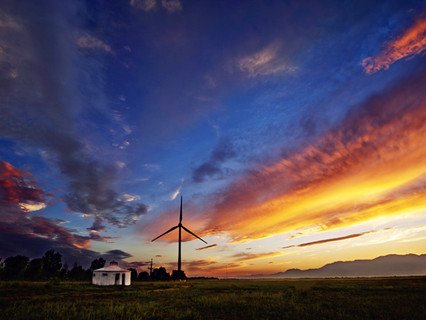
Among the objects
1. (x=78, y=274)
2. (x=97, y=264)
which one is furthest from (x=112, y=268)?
(x=97, y=264)

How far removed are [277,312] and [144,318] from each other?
10147 millimetres

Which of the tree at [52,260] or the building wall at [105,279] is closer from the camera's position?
the building wall at [105,279]

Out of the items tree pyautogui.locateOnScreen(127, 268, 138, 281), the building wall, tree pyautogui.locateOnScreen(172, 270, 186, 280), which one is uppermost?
tree pyautogui.locateOnScreen(127, 268, 138, 281)

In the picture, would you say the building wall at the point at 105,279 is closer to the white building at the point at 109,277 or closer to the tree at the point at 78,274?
the white building at the point at 109,277

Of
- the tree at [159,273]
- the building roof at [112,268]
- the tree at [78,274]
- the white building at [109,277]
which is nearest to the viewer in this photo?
the white building at [109,277]

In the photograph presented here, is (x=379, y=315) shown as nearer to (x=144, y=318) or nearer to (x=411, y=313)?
(x=411, y=313)

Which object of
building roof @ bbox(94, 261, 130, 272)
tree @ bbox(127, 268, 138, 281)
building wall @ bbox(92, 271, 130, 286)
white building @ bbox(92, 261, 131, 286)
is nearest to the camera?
building wall @ bbox(92, 271, 130, 286)

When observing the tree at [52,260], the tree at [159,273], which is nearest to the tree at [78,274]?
the tree at [52,260]

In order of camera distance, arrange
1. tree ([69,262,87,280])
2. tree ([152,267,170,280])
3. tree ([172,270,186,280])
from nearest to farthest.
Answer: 1. tree ([172,270,186,280])
2. tree ([69,262,87,280])
3. tree ([152,267,170,280])

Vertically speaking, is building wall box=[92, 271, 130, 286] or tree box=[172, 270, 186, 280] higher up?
tree box=[172, 270, 186, 280]

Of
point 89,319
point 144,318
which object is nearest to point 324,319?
point 144,318

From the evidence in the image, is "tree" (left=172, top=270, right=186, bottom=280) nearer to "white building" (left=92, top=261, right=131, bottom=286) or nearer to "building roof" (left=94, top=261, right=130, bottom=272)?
"building roof" (left=94, top=261, right=130, bottom=272)

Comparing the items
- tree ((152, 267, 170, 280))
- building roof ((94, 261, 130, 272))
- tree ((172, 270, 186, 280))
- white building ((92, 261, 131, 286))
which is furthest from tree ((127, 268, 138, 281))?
white building ((92, 261, 131, 286))

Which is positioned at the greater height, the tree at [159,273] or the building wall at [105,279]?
the tree at [159,273]
